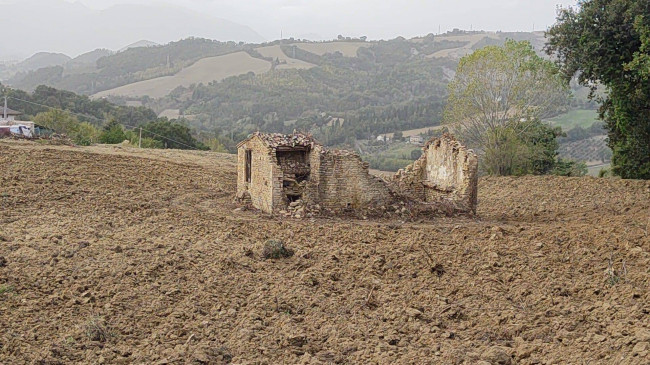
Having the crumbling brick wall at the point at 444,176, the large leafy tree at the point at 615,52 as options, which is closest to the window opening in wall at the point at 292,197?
the crumbling brick wall at the point at 444,176

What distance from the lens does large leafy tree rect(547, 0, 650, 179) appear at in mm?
19672

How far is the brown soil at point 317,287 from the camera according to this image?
7.78 m

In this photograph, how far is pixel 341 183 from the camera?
1717cm

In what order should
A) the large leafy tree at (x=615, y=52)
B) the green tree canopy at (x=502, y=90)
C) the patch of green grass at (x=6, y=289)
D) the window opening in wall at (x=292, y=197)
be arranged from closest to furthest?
the patch of green grass at (x=6, y=289), the window opening in wall at (x=292, y=197), the large leafy tree at (x=615, y=52), the green tree canopy at (x=502, y=90)

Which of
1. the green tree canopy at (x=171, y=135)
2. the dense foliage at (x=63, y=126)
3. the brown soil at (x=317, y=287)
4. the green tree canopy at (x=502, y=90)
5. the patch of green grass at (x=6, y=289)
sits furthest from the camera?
the green tree canopy at (x=171, y=135)

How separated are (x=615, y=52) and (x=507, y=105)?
7.96m

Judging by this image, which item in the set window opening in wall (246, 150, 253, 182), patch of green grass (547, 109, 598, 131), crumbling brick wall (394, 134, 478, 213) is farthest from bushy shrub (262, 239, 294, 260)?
patch of green grass (547, 109, 598, 131)

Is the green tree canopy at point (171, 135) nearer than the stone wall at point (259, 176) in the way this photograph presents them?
No

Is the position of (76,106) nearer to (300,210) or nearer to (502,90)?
(502,90)

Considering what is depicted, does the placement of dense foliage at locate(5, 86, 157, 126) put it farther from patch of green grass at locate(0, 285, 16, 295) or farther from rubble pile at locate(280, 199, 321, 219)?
patch of green grass at locate(0, 285, 16, 295)

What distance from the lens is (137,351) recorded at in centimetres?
802

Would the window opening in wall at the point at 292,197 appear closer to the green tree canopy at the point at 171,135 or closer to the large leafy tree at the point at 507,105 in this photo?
the large leafy tree at the point at 507,105

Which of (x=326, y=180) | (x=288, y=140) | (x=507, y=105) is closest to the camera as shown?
(x=326, y=180)

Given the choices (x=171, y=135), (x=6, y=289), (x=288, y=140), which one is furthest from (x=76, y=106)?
(x=6, y=289)
